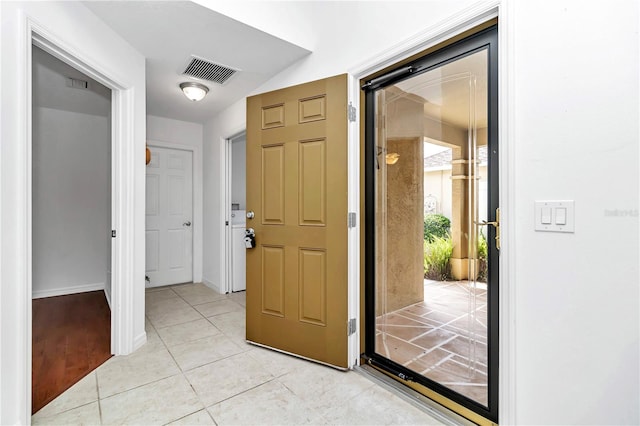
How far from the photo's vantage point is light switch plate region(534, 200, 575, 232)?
3.63 ft

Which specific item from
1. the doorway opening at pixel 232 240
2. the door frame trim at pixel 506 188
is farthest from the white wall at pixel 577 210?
the doorway opening at pixel 232 240

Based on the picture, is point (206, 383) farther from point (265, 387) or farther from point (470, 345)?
point (470, 345)

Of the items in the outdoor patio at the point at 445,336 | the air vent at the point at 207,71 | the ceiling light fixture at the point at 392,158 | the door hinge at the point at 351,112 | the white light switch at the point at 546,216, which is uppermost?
the air vent at the point at 207,71

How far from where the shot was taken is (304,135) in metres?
2.16

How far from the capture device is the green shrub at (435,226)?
179 centimetres

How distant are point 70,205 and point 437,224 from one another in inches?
187

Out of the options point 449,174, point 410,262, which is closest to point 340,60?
point 449,174

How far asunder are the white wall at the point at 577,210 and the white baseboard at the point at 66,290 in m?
4.97

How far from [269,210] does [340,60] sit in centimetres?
123

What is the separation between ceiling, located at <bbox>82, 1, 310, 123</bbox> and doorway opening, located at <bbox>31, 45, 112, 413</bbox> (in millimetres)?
962

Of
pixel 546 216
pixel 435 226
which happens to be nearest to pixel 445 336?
pixel 435 226

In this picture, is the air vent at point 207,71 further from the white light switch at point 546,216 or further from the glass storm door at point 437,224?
the white light switch at point 546,216

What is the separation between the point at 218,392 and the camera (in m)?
1.79

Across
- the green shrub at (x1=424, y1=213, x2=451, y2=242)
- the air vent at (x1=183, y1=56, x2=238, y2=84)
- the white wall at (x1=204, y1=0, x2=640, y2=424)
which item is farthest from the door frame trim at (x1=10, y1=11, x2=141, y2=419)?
the white wall at (x1=204, y1=0, x2=640, y2=424)
